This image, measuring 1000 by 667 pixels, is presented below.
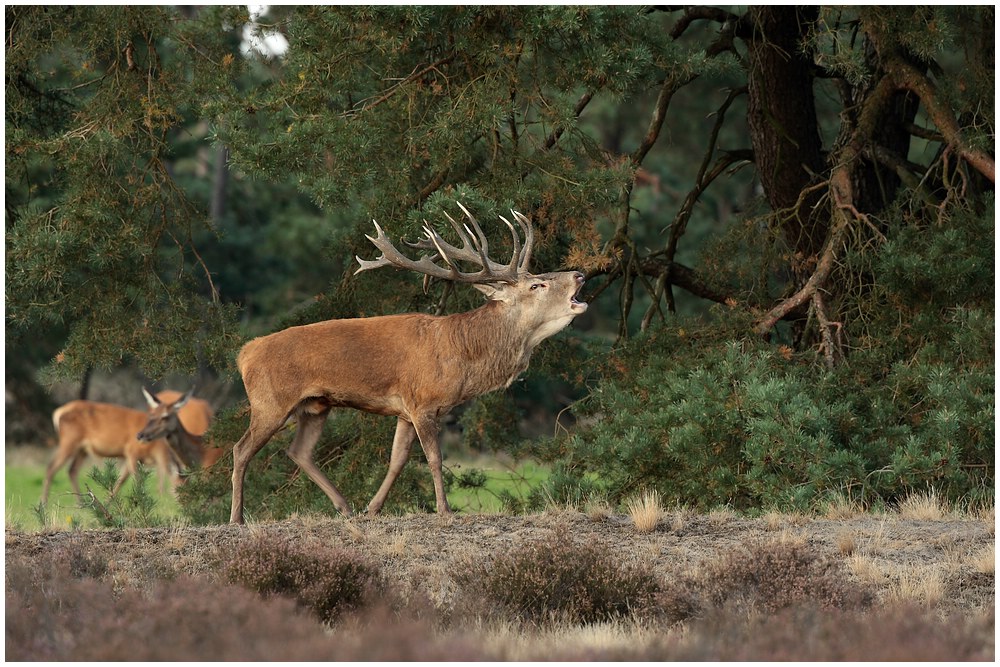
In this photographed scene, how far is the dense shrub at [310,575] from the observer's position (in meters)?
7.82

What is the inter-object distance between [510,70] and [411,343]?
268cm

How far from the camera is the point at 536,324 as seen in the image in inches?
427

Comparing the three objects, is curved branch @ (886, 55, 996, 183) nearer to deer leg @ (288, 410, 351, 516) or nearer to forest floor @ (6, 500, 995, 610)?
forest floor @ (6, 500, 995, 610)

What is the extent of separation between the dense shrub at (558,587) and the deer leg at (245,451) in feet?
9.28

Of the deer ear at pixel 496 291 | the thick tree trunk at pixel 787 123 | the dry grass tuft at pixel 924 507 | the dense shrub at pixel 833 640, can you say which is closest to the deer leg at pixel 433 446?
the deer ear at pixel 496 291

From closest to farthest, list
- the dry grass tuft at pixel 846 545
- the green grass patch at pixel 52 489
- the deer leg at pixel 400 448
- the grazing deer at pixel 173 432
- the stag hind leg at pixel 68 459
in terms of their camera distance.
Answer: the dry grass tuft at pixel 846 545 < the deer leg at pixel 400 448 < the grazing deer at pixel 173 432 < the green grass patch at pixel 52 489 < the stag hind leg at pixel 68 459

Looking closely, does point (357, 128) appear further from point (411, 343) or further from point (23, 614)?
point (23, 614)

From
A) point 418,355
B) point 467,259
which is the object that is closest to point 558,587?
point 418,355

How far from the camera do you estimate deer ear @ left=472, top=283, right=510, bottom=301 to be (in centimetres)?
1090

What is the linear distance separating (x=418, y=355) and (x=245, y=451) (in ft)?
5.02

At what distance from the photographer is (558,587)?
8.14 metres

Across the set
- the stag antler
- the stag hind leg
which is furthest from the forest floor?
the stag hind leg

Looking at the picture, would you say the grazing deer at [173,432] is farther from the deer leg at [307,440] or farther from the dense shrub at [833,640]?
the dense shrub at [833,640]

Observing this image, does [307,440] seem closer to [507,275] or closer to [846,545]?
[507,275]
